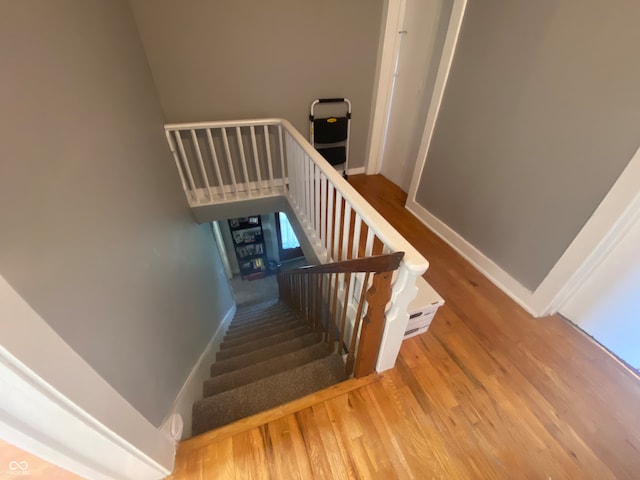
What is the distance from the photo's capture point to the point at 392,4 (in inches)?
93.4

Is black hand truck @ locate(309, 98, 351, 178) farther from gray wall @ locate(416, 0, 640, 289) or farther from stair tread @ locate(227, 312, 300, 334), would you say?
stair tread @ locate(227, 312, 300, 334)

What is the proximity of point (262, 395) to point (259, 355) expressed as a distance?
0.57 m

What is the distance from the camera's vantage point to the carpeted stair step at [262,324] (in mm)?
2824

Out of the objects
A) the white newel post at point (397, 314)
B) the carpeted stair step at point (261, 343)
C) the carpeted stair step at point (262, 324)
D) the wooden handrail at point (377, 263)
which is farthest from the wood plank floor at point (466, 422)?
the carpeted stair step at point (262, 324)

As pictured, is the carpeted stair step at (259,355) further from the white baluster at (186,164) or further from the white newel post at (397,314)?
the white baluster at (186,164)

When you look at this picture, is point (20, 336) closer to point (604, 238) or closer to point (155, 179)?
point (155, 179)

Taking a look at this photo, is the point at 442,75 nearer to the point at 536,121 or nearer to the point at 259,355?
the point at 536,121

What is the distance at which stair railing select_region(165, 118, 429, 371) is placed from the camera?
1078 millimetres

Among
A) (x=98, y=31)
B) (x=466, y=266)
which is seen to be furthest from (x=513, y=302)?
(x=98, y=31)

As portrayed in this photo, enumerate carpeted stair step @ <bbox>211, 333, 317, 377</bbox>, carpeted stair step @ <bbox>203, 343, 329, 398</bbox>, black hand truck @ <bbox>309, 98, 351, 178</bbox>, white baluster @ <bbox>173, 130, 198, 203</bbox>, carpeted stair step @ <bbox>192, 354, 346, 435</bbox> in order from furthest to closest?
black hand truck @ <bbox>309, 98, 351, 178</bbox>, white baluster @ <bbox>173, 130, 198, 203</bbox>, carpeted stair step @ <bbox>211, 333, 317, 377</bbox>, carpeted stair step @ <bbox>203, 343, 329, 398</bbox>, carpeted stair step @ <bbox>192, 354, 346, 435</bbox>

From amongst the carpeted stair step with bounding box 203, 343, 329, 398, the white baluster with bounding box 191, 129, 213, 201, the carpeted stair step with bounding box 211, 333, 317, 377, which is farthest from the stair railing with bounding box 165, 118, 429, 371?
the carpeted stair step with bounding box 211, 333, 317, 377

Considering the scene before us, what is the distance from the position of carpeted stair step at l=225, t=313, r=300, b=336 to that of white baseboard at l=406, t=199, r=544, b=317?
1.64 meters

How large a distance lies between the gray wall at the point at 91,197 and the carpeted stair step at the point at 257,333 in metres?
0.73

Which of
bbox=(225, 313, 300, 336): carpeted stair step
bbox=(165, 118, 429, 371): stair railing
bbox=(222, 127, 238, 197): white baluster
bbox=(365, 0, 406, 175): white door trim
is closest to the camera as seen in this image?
bbox=(165, 118, 429, 371): stair railing
